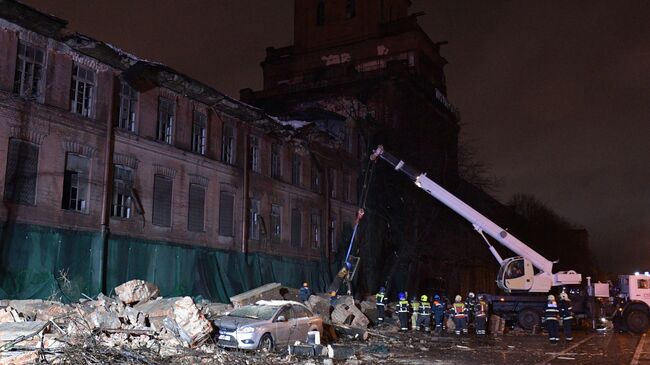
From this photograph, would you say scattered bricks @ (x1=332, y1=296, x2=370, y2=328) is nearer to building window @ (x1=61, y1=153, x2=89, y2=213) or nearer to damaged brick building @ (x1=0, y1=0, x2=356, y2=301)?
damaged brick building @ (x1=0, y1=0, x2=356, y2=301)

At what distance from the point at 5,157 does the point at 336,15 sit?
4034 centimetres

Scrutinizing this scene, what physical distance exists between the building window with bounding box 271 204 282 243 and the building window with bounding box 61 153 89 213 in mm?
11618

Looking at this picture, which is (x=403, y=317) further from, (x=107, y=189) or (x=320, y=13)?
(x=320, y=13)

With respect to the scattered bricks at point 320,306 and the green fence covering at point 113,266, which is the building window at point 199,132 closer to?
the green fence covering at point 113,266

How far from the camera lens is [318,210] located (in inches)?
1389

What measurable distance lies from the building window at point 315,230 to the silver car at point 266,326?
16.9 meters

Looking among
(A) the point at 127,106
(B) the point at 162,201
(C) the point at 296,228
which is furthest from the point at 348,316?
(A) the point at 127,106

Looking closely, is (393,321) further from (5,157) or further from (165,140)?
(5,157)

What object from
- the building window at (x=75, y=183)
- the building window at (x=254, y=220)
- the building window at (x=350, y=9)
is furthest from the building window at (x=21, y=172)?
the building window at (x=350, y=9)

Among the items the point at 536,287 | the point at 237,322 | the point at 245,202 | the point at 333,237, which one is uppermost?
the point at 245,202

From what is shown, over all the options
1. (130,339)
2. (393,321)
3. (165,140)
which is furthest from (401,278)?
(130,339)

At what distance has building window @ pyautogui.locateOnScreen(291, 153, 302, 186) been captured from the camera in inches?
1325

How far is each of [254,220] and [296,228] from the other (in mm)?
3883

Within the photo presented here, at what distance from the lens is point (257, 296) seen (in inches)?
904
